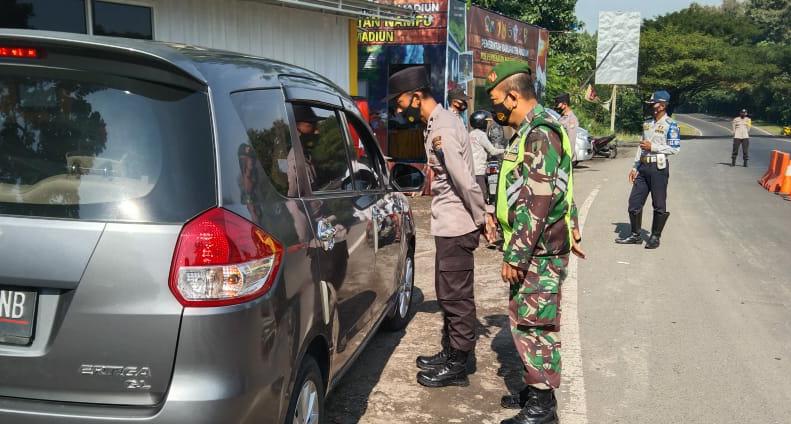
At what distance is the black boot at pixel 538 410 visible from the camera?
3604mm

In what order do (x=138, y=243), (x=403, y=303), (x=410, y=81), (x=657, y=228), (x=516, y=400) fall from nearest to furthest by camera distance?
(x=138, y=243), (x=516, y=400), (x=410, y=81), (x=403, y=303), (x=657, y=228)

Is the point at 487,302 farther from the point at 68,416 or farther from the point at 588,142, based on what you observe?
the point at 588,142

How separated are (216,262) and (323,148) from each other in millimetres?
1376

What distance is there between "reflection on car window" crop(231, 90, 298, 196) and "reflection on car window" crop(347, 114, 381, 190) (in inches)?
41.7

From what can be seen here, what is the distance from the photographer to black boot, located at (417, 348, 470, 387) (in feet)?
13.9

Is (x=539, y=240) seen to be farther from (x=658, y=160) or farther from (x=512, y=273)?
(x=658, y=160)

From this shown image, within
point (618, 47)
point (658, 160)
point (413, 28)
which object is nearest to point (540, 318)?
point (658, 160)

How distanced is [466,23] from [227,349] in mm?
16900

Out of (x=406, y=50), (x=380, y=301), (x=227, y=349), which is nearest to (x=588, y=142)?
(x=406, y=50)

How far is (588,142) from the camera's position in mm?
21875

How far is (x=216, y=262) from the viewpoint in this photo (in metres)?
2.25

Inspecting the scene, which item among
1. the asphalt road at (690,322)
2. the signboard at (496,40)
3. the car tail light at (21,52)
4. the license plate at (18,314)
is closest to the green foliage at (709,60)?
the signboard at (496,40)

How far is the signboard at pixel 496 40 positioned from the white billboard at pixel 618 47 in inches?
312

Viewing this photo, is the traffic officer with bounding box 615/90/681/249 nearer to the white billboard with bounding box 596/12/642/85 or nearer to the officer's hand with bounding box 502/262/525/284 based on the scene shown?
the officer's hand with bounding box 502/262/525/284
